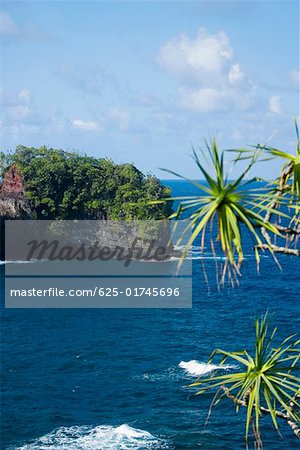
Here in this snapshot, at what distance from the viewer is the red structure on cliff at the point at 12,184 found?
87.0 meters

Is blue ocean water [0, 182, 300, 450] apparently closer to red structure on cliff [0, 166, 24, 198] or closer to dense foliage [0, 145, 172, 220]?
dense foliage [0, 145, 172, 220]

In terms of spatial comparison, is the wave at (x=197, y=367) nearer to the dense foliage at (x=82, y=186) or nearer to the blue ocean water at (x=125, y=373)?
the blue ocean water at (x=125, y=373)

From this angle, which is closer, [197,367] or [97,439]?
[97,439]

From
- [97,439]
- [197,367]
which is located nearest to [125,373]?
[197,367]

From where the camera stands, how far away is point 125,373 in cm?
4094

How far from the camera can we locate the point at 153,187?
91.4 metres

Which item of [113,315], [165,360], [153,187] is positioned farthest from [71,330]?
[153,187]

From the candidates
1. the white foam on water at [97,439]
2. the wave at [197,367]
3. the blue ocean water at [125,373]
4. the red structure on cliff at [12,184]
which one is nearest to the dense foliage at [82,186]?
the red structure on cliff at [12,184]

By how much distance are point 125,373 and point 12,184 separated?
174 feet

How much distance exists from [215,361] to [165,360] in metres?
3.46

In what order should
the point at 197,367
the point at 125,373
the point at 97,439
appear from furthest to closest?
the point at 197,367 < the point at 125,373 < the point at 97,439

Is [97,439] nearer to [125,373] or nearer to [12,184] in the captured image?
[125,373]

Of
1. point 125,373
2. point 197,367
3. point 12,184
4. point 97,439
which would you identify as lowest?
point 97,439

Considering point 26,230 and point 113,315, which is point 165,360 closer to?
point 113,315
